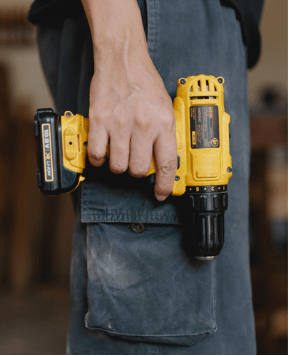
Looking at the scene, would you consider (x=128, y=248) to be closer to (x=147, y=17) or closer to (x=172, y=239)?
(x=172, y=239)

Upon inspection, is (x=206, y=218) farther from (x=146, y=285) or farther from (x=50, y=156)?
A: (x=50, y=156)

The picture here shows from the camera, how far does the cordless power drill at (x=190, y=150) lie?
0.64 m

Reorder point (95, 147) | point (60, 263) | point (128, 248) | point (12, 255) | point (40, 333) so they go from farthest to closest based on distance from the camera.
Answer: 1. point (60, 263)
2. point (12, 255)
3. point (40, 333)
4. point (128, 248)
5. point (95, 147)

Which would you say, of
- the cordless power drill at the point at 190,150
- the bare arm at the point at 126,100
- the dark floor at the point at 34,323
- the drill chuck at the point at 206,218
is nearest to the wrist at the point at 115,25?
the bare arm at the point at 126,100

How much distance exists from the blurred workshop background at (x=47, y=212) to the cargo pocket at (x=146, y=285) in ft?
3.53

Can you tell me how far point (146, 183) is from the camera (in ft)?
2.29

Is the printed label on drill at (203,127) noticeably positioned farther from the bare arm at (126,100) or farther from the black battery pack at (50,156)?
the black battery pack at (50,156)

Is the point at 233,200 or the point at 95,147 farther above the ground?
the point at 95,147

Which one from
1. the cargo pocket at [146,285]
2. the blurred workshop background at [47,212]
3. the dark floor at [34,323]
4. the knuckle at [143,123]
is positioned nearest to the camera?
the knuckle at [143,123]

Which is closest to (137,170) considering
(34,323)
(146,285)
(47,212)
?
(146,285)

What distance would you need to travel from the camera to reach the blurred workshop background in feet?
5.83

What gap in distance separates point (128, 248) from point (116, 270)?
0.06 meters

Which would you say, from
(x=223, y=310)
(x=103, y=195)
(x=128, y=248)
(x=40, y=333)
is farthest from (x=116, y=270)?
(x=40, y=333)

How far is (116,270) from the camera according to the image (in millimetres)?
707
